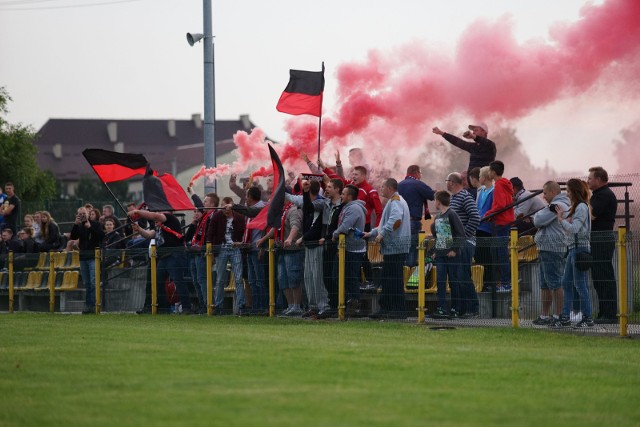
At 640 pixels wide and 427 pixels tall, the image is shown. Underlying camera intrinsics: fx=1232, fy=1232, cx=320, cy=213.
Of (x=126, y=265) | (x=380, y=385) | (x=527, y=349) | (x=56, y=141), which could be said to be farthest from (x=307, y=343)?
(x=56, y=141)

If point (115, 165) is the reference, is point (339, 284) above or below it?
below

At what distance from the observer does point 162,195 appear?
25.3 m

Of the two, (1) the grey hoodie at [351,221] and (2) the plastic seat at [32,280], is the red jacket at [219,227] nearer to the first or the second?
(1) the grey hoodie at [351,221]

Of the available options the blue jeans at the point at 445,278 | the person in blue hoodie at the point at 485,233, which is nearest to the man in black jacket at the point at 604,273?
the person in blue hoodie at the point at 485,233

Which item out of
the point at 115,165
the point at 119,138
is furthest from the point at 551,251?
the point at 119,138

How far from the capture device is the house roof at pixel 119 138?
140 metres

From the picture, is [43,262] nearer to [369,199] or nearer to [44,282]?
[44,282]

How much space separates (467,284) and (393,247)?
1.34m

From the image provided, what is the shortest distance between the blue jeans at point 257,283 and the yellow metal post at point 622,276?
7.20m

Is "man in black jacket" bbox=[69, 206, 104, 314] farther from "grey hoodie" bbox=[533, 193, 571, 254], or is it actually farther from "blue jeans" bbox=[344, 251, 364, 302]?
"grey hoodie" bbox=[533, 193, 571, 254]

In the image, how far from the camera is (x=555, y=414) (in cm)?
917

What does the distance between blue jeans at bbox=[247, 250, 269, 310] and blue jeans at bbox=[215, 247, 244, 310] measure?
0.24 metres

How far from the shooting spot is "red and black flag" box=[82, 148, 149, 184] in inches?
1045

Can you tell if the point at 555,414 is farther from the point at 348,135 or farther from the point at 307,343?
the point at 348,135
